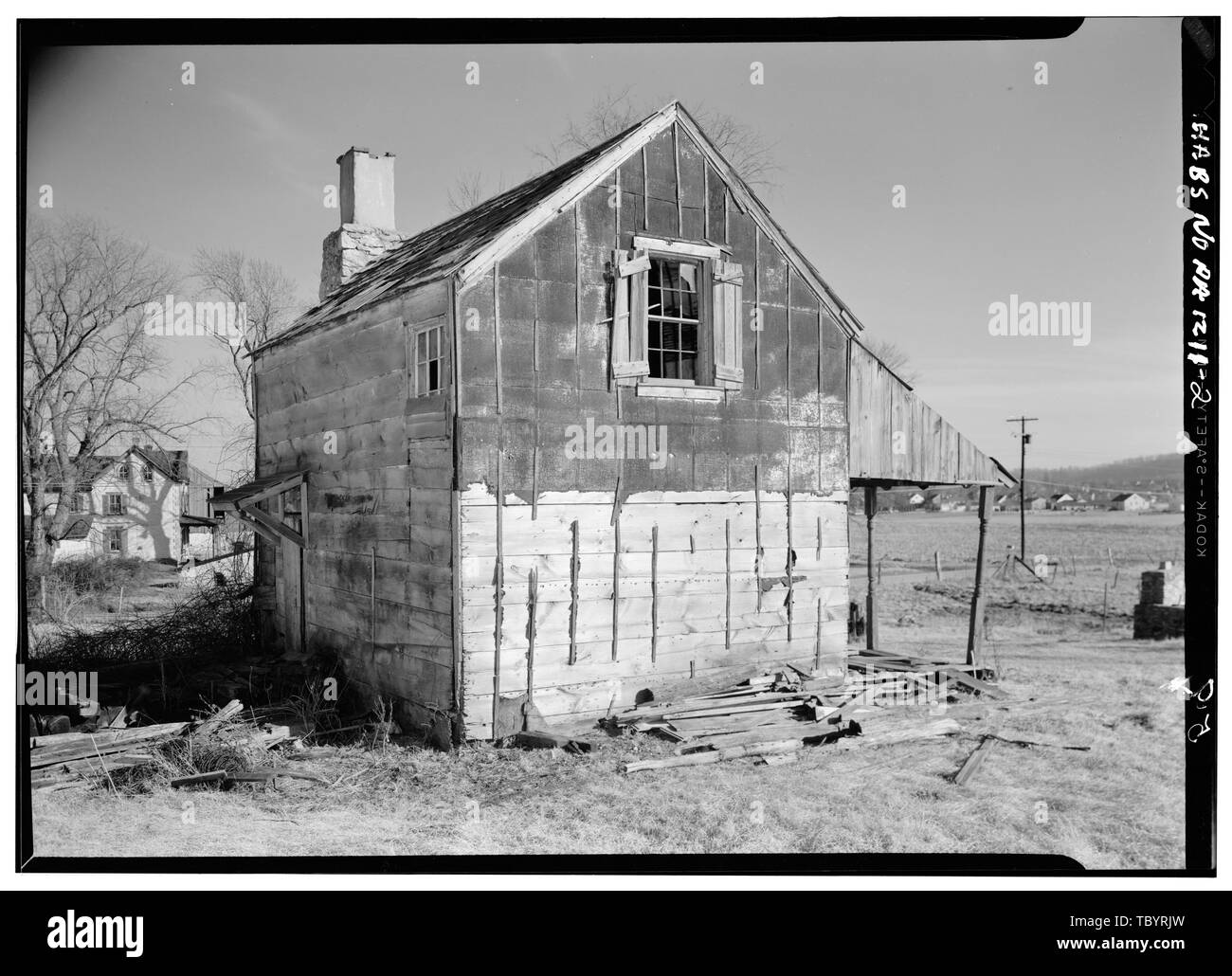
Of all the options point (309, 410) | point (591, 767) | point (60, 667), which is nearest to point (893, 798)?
point (591, 767)

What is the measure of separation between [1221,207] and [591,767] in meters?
6.94

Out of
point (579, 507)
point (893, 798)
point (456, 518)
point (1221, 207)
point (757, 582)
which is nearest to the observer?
point (1221, 207)

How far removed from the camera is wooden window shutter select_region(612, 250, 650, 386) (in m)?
10.2

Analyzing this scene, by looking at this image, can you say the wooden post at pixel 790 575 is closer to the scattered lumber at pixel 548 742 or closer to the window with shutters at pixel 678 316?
the window with shutters at pixel 678 316

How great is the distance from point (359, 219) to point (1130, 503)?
7360cm

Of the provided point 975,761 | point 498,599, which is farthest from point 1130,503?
point 498,599

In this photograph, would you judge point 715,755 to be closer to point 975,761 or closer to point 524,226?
point 975,761

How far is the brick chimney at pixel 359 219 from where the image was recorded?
49.7ft

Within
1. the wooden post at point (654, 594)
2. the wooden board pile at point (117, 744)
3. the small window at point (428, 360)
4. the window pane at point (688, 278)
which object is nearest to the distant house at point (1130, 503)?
the window pane at point (688, 278)

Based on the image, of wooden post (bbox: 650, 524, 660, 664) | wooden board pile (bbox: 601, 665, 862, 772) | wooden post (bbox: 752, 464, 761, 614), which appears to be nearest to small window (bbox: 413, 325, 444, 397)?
wooden post (bbox: 650, 524, 660, 664)

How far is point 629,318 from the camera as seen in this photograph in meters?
10.3
